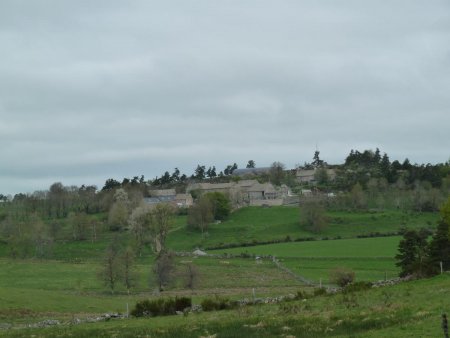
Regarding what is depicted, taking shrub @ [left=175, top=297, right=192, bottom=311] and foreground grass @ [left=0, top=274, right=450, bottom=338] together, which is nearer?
foreground grass @ [left=0, top=274, right=450, bottom=338]

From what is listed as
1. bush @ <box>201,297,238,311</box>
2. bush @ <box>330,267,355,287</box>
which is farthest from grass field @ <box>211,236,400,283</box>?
bush @ <box>201,297,238,311</box>

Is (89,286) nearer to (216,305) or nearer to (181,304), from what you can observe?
(181,304)

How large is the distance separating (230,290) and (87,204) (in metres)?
136

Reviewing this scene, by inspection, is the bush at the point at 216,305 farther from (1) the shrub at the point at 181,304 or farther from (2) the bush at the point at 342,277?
(2) the bush at the point at 342,277

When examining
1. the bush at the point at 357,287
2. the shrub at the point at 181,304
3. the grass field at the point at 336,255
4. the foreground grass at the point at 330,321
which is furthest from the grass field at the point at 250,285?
the shrub at the point at 181,304

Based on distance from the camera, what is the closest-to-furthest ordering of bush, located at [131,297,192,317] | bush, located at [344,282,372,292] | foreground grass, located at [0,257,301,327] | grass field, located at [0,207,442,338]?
1. grass field, located at [0,207,442,338]
2. bush, located at [131,297,192,317]
3. bush, located at [344,282,372,292]
4. foreground grass, located at [0,257,301,327]

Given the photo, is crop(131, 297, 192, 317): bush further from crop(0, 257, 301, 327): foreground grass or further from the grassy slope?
the grassy slope

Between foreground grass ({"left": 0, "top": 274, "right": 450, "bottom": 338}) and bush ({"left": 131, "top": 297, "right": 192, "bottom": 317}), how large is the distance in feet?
14.7

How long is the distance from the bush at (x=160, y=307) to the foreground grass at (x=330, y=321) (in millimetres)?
4491

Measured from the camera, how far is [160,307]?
36.3 m

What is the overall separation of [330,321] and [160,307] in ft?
52.4

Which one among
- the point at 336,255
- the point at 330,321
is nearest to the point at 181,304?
the point at 330,321

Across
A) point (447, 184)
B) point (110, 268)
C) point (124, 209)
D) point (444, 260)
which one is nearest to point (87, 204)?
point (124, 209)

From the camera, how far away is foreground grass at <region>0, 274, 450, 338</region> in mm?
19938
